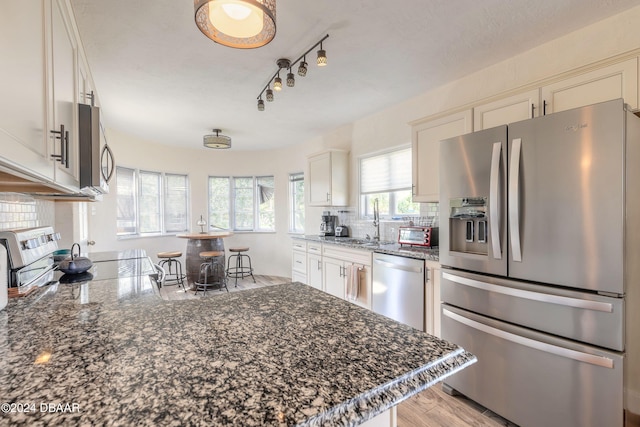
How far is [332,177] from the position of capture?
380 cm

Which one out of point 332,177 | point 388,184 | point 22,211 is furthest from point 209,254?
point 388,184

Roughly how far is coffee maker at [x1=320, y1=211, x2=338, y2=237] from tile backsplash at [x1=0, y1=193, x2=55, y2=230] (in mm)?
2861

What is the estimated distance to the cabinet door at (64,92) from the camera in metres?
1.01

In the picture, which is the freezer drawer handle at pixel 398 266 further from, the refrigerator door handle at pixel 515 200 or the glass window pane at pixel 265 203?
the glass window pane at pixel 265 203

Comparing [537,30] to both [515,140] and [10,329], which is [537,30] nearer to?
[515,140]

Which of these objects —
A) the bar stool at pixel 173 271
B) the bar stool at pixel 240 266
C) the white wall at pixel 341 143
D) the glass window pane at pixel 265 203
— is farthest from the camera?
the glass window pane at pixel 265 203

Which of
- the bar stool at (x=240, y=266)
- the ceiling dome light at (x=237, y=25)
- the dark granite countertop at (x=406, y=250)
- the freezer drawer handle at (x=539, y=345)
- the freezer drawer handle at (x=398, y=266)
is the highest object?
→ the ceiling dome light at (x=237, y=25)

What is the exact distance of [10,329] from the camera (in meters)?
0.87

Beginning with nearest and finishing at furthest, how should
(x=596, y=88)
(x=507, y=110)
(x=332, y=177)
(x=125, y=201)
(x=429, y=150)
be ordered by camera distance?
(x=596, y=88)
(x=507, y=110)
(x=429, y=150)
(x=332, y=177)
(x=125, y=201)

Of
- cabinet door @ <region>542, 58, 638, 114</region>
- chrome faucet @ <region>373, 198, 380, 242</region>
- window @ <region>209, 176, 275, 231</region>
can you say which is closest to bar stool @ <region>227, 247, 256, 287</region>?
window @ <region>209, 176, 275, 231</region>

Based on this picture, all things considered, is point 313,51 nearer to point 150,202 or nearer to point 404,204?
point 404,204

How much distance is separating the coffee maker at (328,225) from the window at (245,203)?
1.63 meters

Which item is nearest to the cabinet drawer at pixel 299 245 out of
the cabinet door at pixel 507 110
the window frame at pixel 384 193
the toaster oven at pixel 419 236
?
the window frame at pixel 384 193

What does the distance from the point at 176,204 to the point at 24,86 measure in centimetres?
465
